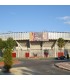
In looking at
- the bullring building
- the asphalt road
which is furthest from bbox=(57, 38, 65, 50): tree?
the asphalt road

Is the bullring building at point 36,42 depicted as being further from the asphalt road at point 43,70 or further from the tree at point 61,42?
the asphalt road at point 43,70

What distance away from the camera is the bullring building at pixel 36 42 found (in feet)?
201

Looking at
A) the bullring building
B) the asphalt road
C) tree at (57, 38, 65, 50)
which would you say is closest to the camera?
the asphalt road

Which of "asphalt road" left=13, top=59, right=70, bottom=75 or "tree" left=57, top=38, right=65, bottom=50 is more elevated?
"tree" left=57, top=38, right=65, bottom=50

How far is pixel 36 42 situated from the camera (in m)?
63.5

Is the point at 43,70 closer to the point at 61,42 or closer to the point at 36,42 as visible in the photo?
the point at 61,42

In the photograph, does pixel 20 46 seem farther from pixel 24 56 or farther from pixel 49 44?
pixel 49 44

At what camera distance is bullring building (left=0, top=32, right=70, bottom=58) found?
61250 millimetres

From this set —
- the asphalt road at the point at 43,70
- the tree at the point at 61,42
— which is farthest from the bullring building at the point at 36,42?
the asphalt road at the point at 43,70

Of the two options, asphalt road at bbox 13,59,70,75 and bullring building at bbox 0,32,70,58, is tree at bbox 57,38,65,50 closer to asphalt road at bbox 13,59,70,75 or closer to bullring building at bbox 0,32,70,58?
bullring building at bbox 0,32,70,58

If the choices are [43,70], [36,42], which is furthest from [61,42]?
[43,70]

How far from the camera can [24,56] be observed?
197ft
